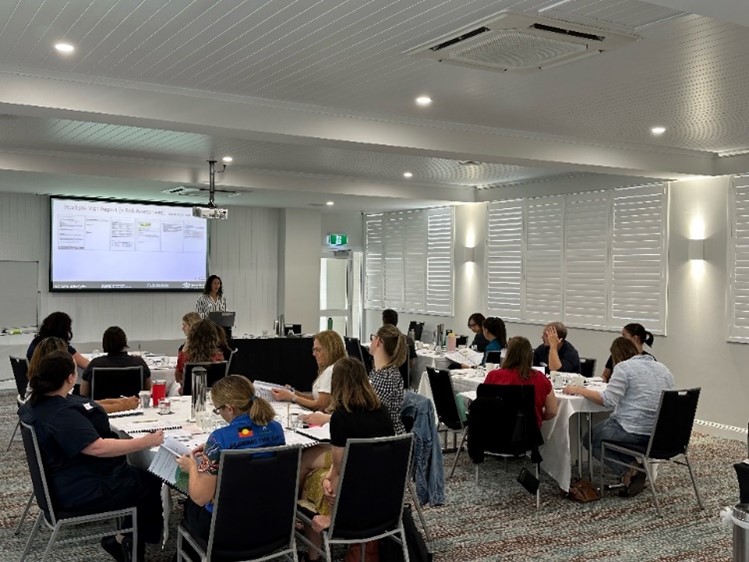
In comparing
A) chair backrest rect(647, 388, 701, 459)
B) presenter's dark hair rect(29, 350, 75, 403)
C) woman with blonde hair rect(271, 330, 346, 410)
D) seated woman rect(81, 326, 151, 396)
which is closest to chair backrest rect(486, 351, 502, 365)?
chair backrest rect(647, 388, 701, 459)

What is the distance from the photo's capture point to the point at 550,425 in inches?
238

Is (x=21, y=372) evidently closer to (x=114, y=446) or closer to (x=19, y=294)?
(x=114, y=446)

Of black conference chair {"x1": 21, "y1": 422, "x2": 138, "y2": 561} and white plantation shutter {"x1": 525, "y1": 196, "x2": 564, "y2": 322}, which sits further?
white plantation shutter {"x1": 525, "y1": 196, "x2": 564, "y2": 322}

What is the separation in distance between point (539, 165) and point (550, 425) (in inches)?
110

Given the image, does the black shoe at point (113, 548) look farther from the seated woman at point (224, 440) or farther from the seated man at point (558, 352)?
the seated man at point (558, 352)

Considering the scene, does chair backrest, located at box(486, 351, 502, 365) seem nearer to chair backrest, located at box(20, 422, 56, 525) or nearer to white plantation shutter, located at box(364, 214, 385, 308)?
chair backrest, located at box(20, 422, 56, 525)

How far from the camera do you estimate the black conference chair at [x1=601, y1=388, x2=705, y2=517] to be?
5.46 metres

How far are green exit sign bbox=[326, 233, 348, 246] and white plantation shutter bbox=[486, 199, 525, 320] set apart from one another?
3.74m

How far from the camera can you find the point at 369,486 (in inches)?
144

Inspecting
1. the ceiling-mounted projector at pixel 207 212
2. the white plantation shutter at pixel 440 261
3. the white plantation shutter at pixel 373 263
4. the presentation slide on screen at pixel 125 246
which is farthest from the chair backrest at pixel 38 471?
the white plantation shutter at pixel 373 263

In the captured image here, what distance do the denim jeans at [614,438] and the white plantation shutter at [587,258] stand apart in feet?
13.1

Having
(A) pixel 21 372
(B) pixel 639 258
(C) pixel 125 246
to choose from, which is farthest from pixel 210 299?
(B) pixel 639 258

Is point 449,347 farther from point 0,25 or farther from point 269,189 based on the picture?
point 0,25

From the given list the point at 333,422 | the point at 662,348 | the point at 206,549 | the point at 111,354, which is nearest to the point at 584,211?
the point at 662,348
